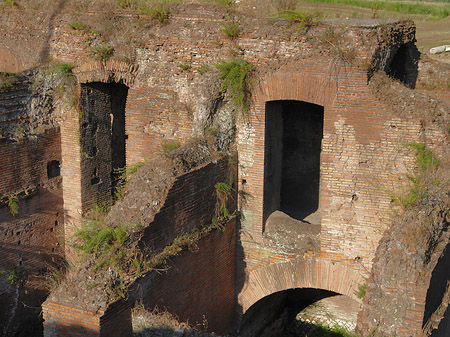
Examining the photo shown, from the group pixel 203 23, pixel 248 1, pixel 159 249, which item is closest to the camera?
pixel 159 249

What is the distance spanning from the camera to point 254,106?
893 centimetres

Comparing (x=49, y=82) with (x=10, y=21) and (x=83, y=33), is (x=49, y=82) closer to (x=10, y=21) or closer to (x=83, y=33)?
(x=83, y=33)

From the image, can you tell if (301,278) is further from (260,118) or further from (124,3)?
(124,3)

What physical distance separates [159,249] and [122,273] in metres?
0.88

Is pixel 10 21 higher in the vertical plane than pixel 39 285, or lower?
higher

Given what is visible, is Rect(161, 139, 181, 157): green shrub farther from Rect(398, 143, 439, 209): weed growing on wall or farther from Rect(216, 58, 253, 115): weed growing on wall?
Rect(398, 143, 439, 209): weed growing on wall

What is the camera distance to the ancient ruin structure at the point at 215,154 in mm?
8164

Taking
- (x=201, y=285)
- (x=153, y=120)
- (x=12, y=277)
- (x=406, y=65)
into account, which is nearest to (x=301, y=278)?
(x=201, y=285)

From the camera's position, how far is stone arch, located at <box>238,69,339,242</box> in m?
8.48

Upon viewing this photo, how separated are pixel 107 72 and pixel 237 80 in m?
2.45

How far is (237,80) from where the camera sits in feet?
28.8

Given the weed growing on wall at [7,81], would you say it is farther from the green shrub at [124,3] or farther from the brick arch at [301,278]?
the brick arch at [301,278]

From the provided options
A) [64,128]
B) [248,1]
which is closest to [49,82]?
[64,128]

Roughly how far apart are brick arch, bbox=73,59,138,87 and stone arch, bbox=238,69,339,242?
2119 millimetres
